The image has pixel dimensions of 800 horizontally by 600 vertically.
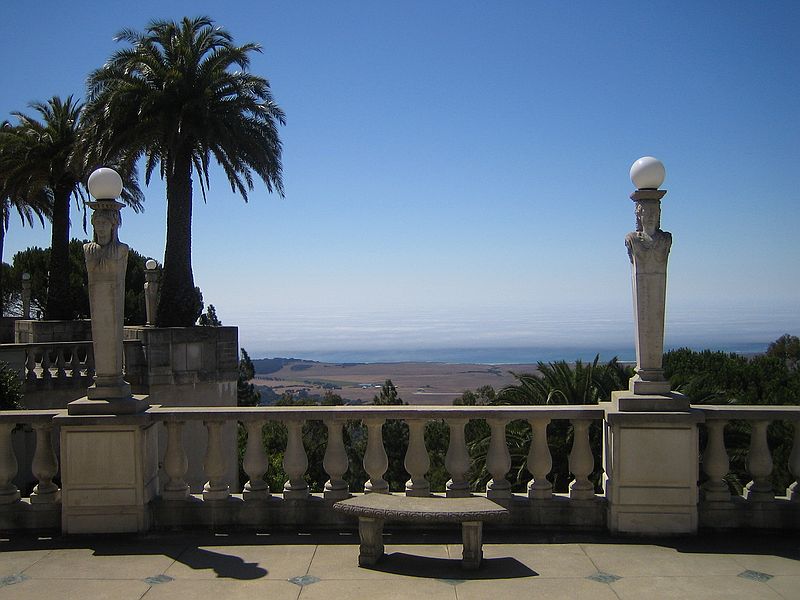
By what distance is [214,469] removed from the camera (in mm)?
7023

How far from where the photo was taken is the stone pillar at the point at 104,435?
6793mm

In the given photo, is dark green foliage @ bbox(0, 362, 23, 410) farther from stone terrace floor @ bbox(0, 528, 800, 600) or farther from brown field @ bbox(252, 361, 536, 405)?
brown field @ bbox(252, 361, 536, 405)

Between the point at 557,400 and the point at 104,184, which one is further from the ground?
the point at 104,184

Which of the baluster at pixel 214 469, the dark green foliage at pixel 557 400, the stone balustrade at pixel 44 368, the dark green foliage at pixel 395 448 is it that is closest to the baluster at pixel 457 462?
the baluster at pixel 214 469

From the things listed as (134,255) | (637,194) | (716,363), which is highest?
(134,255)

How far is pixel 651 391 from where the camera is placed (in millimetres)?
Result: 6777

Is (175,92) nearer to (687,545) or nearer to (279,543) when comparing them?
(279,543)

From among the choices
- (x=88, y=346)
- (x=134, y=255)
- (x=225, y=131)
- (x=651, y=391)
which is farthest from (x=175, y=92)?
(x=134, y=255)

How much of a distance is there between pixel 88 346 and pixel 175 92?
7952 mm

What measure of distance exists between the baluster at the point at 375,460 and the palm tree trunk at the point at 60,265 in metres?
25.4

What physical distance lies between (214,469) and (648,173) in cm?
468

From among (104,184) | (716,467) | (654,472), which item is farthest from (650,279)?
(104,184)

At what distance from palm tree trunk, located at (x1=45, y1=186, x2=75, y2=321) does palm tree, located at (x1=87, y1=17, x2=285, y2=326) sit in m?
6.00

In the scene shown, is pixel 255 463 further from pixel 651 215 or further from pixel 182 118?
pixel 182 118
